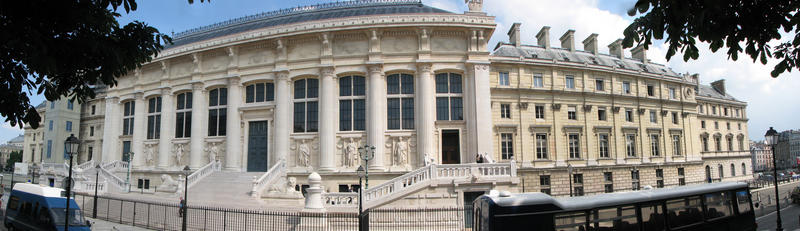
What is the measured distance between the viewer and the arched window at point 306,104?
26.4 m

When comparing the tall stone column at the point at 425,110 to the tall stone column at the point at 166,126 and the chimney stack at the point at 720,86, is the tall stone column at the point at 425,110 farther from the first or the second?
the chimney stack at the point at 720,86

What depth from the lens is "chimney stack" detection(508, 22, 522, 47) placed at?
3550 centimetres

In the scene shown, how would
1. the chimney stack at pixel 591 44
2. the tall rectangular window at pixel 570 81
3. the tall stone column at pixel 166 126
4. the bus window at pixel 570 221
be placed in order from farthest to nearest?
the chimney stack at pixel 591 44
the tall rectangular window at pixel 570 81
the tall stone column at pixel 166 126
the bus window at pixel 570 221

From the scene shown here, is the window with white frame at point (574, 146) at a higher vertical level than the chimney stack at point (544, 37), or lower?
lower

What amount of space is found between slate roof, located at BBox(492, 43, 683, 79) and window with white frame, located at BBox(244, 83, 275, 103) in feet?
56.2

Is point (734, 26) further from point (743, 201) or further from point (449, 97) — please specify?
point (449, 97)

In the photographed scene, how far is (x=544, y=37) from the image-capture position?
37.0 metres

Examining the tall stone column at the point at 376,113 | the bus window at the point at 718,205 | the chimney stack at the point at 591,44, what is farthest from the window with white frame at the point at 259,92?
the chimney stack at the point at 591,44

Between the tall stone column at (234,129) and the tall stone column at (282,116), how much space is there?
2735mm

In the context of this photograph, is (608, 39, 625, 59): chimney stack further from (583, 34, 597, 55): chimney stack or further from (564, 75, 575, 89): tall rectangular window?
(564, 75, 575, 89): tall rectangular window

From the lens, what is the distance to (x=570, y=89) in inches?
1266

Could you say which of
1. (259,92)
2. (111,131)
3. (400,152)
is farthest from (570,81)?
(111,131)

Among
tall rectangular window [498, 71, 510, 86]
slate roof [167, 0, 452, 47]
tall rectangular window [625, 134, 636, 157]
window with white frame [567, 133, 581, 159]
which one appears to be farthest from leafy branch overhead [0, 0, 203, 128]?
tall rectangular window [625, 134, 636, 157]

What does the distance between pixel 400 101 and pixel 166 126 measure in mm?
18231
